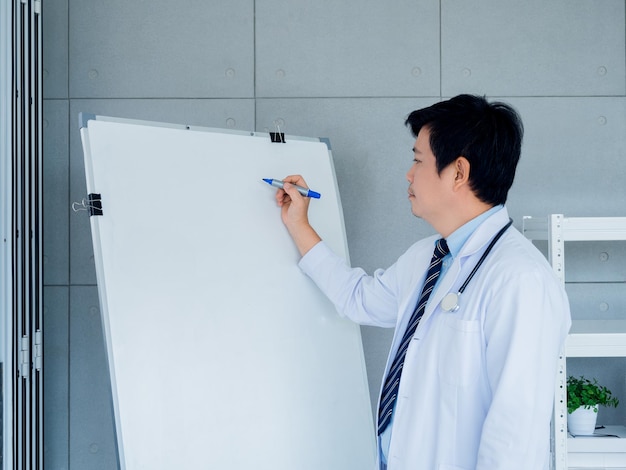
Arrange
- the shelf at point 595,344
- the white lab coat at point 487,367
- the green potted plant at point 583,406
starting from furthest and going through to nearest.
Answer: the green potted plant at point 583,406 → the shelf at point 595,344 → the white lab coat at point 487,367

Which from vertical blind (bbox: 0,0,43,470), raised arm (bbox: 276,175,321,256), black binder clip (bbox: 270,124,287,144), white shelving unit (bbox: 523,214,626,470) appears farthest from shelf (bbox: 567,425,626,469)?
vertical blind (bbox: 0,0,43,470)

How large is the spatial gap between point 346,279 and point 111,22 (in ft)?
4.04

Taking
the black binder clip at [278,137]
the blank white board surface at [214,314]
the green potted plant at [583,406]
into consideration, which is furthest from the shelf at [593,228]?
the black binder clip at [278,137]

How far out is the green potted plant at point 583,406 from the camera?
2.06 m

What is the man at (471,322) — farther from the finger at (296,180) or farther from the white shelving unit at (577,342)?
the white shelving unit at (577,342)

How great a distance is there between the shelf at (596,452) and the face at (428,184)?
1.00 meters

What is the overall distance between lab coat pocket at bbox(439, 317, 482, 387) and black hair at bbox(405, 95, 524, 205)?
30cm

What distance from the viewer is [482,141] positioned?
1.40m

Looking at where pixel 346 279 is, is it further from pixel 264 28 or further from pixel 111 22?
pixel 111 22

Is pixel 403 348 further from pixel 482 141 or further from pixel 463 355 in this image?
pixel 482 141

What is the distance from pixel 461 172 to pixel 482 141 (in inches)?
3.1

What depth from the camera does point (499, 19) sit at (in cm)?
228

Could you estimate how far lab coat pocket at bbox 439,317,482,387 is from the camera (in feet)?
4.30

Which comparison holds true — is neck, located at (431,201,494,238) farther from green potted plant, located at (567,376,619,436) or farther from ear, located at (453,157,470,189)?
green potted plant, located at (567,376,619,436)
